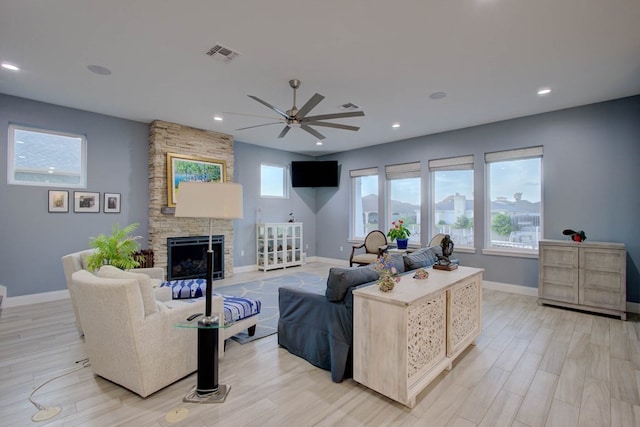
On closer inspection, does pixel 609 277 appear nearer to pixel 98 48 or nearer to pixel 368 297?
pixel 368 297

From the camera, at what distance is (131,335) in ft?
6.72

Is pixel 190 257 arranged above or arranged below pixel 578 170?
below

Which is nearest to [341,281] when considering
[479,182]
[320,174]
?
[479,182]

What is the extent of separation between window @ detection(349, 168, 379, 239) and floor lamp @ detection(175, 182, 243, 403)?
5435mm

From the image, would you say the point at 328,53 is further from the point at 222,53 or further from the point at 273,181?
the point at 273,181

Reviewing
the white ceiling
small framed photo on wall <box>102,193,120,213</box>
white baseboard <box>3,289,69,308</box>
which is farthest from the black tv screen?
white baseboard <box>3,289,69,308</box>

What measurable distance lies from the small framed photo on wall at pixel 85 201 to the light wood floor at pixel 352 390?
6.93ft

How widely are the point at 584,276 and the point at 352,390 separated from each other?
388cm

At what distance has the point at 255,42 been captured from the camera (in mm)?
2816

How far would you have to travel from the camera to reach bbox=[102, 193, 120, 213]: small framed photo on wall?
4.99 meters

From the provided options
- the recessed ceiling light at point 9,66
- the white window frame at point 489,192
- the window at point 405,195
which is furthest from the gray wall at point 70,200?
the white window frame at point 489,192

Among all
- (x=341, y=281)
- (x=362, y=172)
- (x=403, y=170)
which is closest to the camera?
(x=341, y=281)

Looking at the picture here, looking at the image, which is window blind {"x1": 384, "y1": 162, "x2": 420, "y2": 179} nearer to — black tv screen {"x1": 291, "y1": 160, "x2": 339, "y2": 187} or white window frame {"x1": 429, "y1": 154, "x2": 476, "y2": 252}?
white window frame {"x1": 429, "y1": 154, "x2": 476, "y2": 252}

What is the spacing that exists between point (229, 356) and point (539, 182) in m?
5.37
